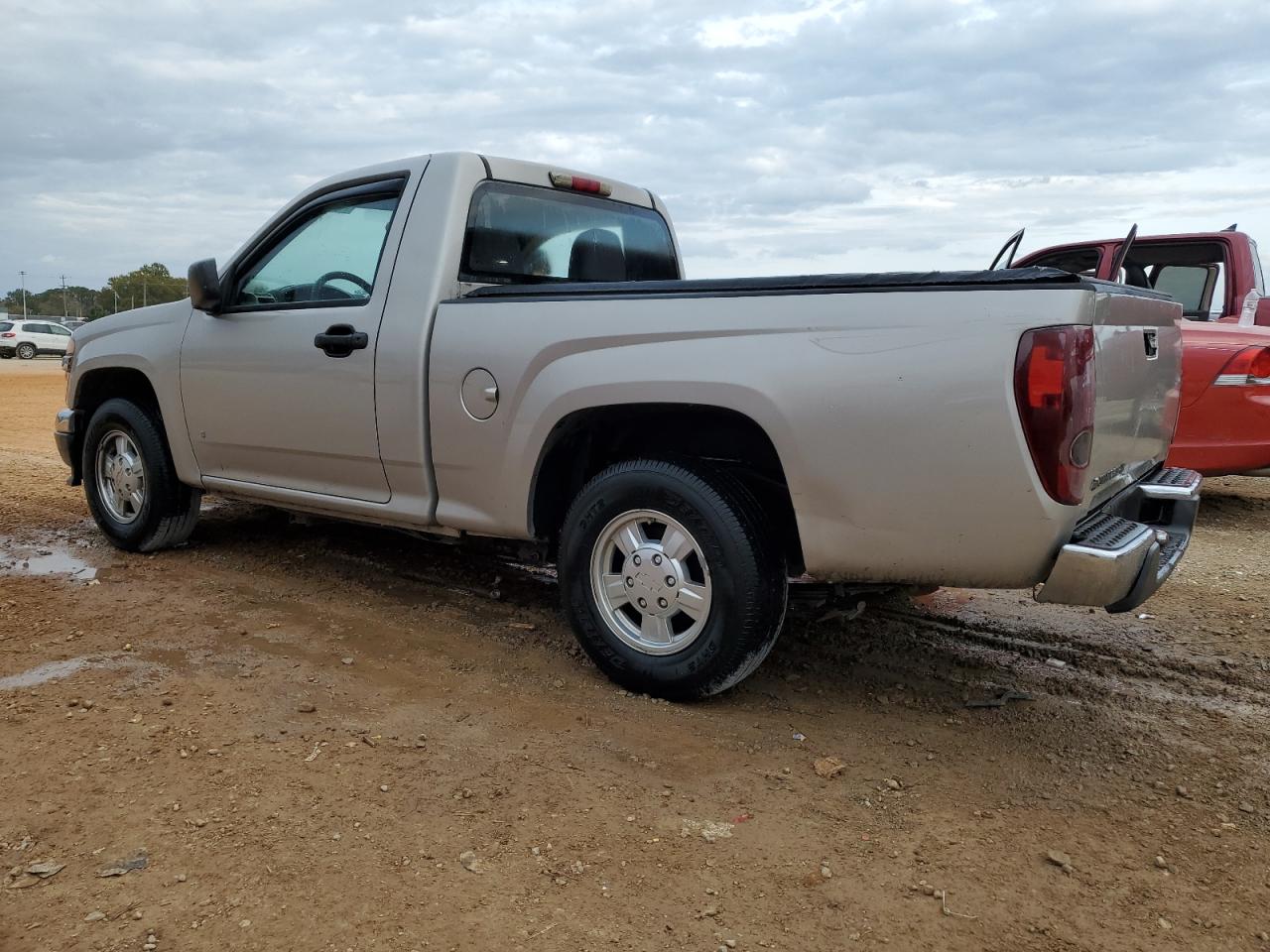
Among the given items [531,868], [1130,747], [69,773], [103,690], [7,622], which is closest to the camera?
[531,868]

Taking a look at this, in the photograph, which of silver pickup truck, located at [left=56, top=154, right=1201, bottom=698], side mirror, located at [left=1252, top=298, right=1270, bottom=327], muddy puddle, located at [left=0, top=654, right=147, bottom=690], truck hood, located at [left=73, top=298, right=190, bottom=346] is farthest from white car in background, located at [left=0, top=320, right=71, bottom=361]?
side mirror, located at [left=1252, top=298, right=1270, bottom=327]

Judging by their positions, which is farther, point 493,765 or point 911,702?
point 911,702

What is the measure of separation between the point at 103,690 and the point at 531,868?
1.90 meters

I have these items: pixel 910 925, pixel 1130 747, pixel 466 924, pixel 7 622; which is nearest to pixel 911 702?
pixel 1130 747

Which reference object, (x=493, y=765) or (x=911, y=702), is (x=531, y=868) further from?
(x=911, y=702)

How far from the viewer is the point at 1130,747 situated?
327 centimetres

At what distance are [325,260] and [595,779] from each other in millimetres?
2801

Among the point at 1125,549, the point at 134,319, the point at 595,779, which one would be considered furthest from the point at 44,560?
the point at 1125,549

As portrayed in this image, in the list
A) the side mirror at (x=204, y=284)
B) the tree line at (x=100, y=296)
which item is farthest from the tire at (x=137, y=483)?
the tree line at (x=100, y=296)

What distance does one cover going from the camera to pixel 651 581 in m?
3.50

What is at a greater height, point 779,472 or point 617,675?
point 779,472

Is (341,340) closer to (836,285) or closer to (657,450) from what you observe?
(657,450)

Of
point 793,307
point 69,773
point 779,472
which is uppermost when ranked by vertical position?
point 793,307

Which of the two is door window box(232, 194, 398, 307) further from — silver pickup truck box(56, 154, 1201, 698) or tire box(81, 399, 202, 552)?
tire box(81, 399, 202, 552)
